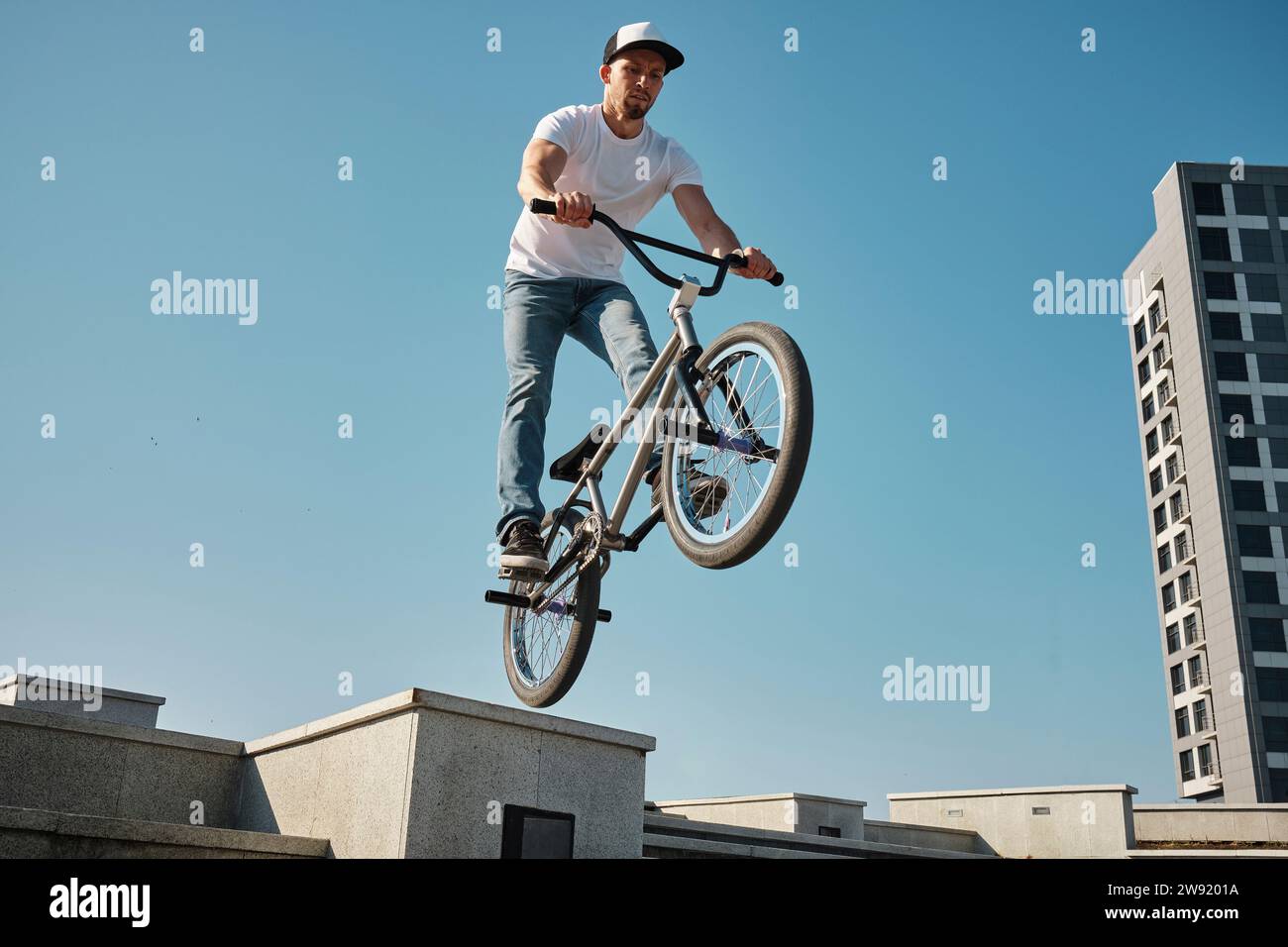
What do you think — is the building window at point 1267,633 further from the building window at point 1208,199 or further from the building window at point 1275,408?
the building window at point 1208,199

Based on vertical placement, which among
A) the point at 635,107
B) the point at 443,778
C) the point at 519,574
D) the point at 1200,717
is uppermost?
the point at 1200,717

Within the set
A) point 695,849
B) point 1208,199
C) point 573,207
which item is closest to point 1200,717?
point 1208,199

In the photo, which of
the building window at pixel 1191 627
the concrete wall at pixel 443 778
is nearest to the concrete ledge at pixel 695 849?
Result: the concrete wall at pixel 443 778

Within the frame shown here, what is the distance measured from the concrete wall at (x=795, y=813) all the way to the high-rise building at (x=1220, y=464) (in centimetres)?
3958

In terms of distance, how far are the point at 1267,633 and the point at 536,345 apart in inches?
2323

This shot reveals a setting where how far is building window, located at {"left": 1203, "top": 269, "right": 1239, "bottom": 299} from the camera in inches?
2352

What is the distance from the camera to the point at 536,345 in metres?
6.17

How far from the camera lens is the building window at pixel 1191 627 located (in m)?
58.0

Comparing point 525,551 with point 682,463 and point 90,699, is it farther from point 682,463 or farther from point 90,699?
point 90,699

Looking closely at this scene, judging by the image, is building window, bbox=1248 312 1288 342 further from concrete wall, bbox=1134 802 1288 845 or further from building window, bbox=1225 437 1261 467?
concrete wall, bbox=1134 802 1288 845
